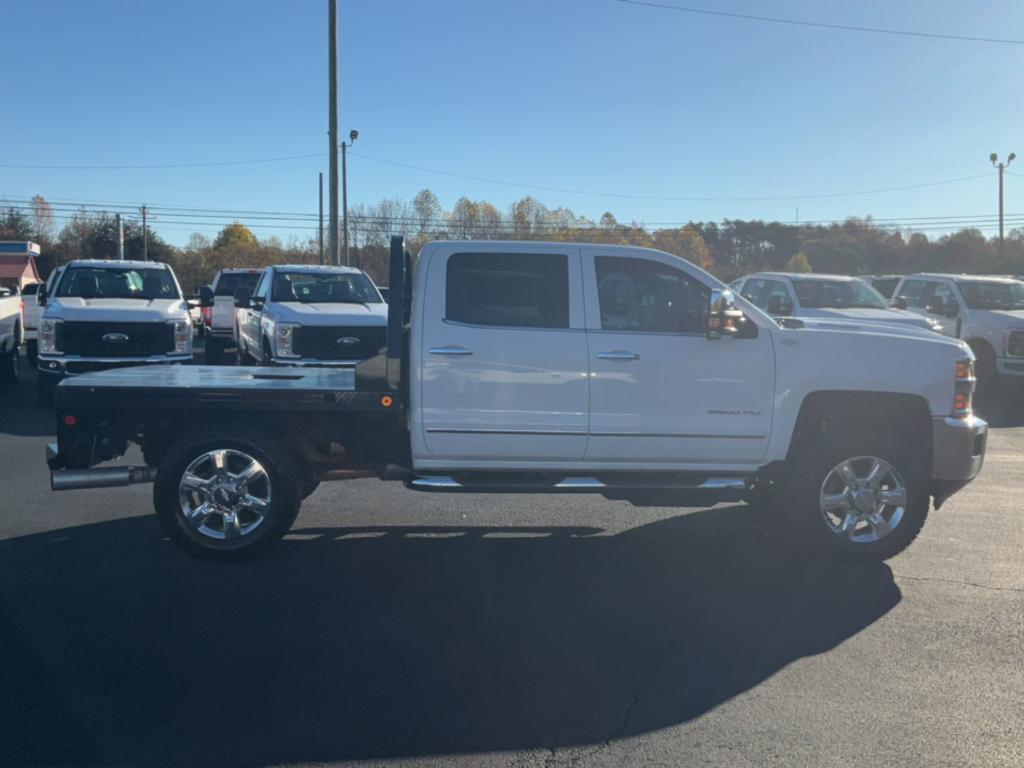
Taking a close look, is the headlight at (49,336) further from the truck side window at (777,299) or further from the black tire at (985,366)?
the black tire at (985,366)

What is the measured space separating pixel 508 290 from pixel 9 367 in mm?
12208

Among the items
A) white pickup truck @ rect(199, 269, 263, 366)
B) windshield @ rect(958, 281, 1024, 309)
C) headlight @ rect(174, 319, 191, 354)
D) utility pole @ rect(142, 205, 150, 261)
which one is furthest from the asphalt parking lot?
utility pole @ rect(142, 205, 150, 261)

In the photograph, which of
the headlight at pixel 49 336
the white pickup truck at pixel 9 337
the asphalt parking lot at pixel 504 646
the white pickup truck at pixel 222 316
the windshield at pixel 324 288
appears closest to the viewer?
the asphalt parking lot at pixel 504 646

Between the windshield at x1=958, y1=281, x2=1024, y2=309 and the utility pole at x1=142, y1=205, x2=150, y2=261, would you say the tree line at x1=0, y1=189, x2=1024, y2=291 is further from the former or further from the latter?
the windshield at x1=958, y1=281, x2=1024, y2=309

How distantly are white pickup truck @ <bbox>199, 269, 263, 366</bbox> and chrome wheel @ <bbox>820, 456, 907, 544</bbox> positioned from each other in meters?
13.4

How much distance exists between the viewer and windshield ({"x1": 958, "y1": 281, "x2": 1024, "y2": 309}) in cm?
1656

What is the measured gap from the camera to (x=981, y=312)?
1608cm

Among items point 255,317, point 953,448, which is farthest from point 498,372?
point 255,317

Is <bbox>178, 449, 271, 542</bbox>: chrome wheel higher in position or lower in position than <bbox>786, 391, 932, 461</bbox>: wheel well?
lower

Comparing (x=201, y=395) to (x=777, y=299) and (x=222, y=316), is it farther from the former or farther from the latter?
(x=222, y=316)

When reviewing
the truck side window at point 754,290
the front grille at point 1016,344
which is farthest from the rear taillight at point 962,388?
the front grille at point 1016,344

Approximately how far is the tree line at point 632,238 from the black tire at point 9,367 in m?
11.8

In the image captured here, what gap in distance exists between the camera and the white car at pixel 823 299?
14453mm

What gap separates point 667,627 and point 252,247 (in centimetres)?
6579
